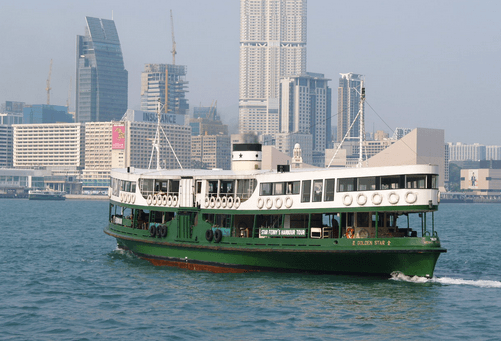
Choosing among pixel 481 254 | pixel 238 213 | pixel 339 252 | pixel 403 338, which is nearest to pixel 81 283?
pixel 238 213

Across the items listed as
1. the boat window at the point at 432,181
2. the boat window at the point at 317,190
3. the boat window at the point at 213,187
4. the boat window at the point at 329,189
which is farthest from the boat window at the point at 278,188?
the boat window at the point at 432,181

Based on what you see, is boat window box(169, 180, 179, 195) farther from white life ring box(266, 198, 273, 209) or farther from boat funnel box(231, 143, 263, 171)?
white life ring box(266, 198, 273, 209)

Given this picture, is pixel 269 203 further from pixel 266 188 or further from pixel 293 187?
pixel 293 187

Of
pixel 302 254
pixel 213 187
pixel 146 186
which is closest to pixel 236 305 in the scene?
pixel 302 254

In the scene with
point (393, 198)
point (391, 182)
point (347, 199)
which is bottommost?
point (347, 199)

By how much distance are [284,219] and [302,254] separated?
8.05 feet

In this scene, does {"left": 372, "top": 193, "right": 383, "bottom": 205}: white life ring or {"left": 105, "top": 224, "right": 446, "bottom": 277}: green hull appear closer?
{"left": 105, "top": 224, "right": 446, "bottom": 277}: green hull

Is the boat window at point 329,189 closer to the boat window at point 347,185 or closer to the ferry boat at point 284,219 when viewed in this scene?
the ferry boat at point 284,219

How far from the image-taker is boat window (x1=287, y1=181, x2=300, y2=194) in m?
36.8

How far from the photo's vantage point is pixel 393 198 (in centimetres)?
3328

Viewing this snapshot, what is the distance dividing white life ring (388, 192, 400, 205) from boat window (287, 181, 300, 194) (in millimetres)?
5261

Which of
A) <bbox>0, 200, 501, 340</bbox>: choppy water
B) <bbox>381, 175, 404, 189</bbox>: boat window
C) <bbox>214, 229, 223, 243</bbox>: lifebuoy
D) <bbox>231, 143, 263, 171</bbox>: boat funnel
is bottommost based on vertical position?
<bbox>0, 200, 501, 340</bbox>: choppy water

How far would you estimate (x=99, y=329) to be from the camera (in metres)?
26.5

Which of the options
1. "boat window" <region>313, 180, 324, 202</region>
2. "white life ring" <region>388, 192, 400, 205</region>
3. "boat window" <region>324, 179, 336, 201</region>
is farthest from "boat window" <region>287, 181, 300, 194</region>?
"white life ring" <region>388, 192, 400, 205</region>
